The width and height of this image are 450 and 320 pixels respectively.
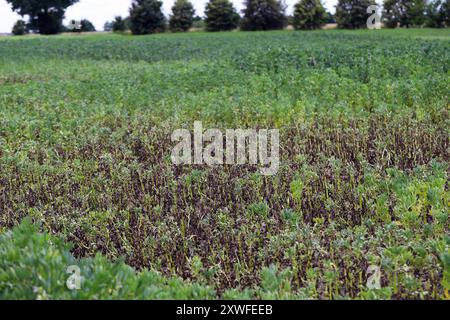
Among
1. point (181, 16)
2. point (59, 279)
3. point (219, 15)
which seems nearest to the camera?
point (59, 279)

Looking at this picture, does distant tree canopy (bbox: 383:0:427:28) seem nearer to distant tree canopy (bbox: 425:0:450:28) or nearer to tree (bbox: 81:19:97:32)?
distant tree canopy (bbox: 425:0:450:28)

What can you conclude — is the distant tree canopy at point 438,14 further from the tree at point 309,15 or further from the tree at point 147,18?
the tree at point 147,18

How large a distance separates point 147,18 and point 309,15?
1795 cm

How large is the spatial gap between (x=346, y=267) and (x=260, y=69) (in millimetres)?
13746

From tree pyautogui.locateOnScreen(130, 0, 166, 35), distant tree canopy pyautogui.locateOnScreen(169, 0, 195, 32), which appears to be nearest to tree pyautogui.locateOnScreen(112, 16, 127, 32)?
tree pyautogui.locateOnScreen(130, 0, 166, 35)

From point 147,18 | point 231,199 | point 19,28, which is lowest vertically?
point 231,199

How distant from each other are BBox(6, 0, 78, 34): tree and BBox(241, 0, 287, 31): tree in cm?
2562

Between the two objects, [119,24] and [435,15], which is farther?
[119,24]

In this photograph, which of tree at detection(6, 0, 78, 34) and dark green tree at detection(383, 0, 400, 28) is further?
tree at detection(6, 0, 78, 34)

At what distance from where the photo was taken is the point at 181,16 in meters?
64.2

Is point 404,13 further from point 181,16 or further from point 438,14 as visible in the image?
point 181,16

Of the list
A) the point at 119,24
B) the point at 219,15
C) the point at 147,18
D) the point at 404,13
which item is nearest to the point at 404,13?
the point at 404,13

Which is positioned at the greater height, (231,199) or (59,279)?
(59,279)

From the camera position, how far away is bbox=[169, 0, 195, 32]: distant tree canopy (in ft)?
209
